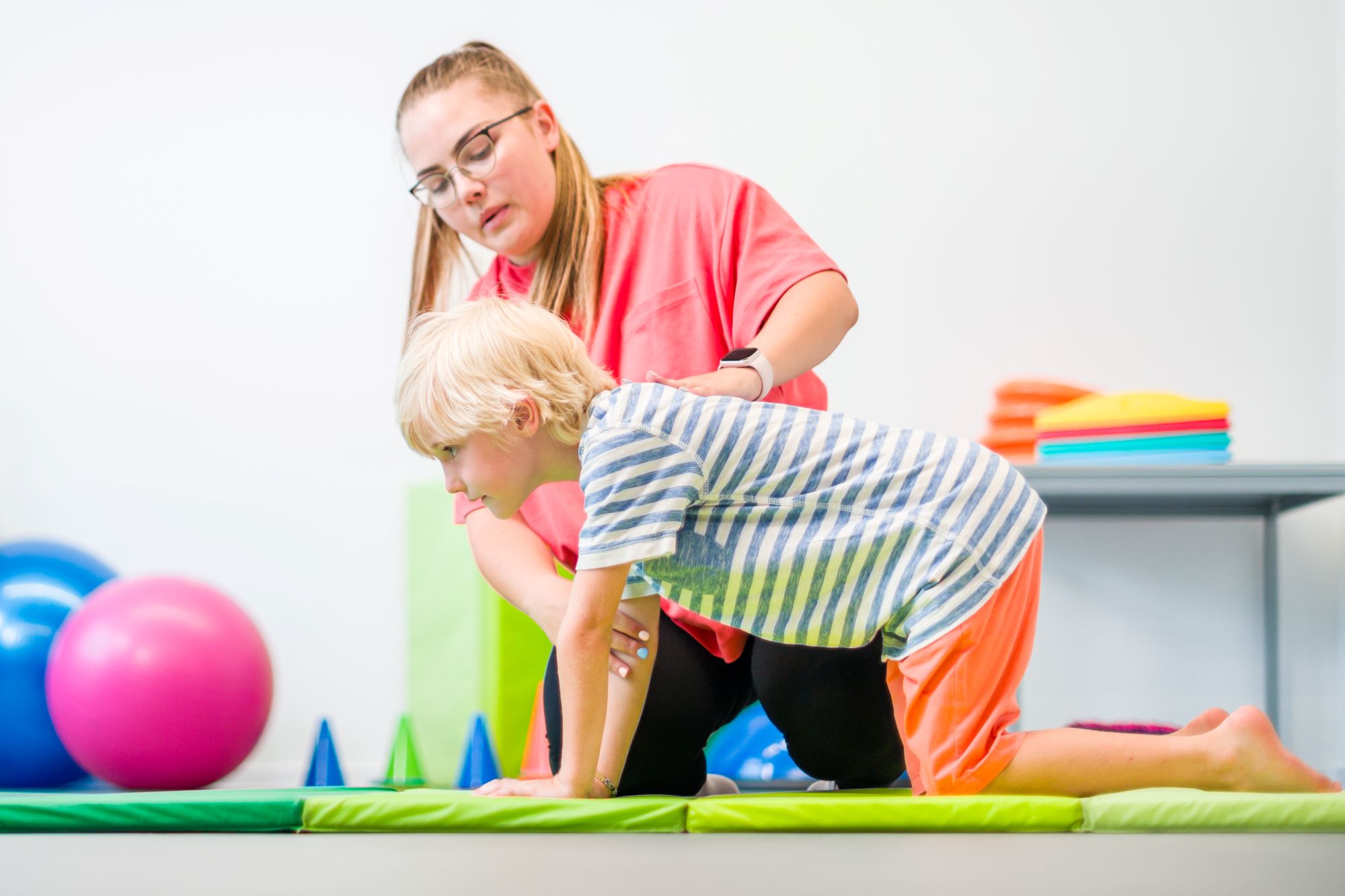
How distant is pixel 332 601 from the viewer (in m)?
2.41

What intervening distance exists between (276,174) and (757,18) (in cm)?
106

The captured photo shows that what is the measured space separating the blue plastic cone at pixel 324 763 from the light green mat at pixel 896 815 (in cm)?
119

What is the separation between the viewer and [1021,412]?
7.07 feet

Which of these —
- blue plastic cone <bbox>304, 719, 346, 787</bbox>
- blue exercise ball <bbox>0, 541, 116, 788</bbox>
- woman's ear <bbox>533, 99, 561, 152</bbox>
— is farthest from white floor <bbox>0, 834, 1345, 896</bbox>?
blue plastic cone <bbox>304, 719, 346, 787</bbox>

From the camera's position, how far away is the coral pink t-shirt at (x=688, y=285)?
1283 mm

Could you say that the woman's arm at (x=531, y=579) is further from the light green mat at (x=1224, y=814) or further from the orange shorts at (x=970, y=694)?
the light green mat at (x=1224, y=814)

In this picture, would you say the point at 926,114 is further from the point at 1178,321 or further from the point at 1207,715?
the point at 1207,715

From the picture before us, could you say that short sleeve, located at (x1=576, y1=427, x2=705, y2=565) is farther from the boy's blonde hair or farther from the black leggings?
the black leggings

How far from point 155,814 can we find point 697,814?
43 centimetres

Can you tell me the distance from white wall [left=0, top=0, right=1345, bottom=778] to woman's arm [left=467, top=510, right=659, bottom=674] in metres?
1.09

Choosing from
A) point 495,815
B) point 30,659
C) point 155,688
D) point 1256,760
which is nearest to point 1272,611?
point 1256,760

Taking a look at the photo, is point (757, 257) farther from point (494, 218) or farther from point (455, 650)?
point (455, 650)

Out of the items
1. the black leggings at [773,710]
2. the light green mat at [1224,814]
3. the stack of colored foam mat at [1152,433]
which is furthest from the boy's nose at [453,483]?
the stack of colored foam mat at [1152,433]

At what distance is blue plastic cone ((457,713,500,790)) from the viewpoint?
187 cm
